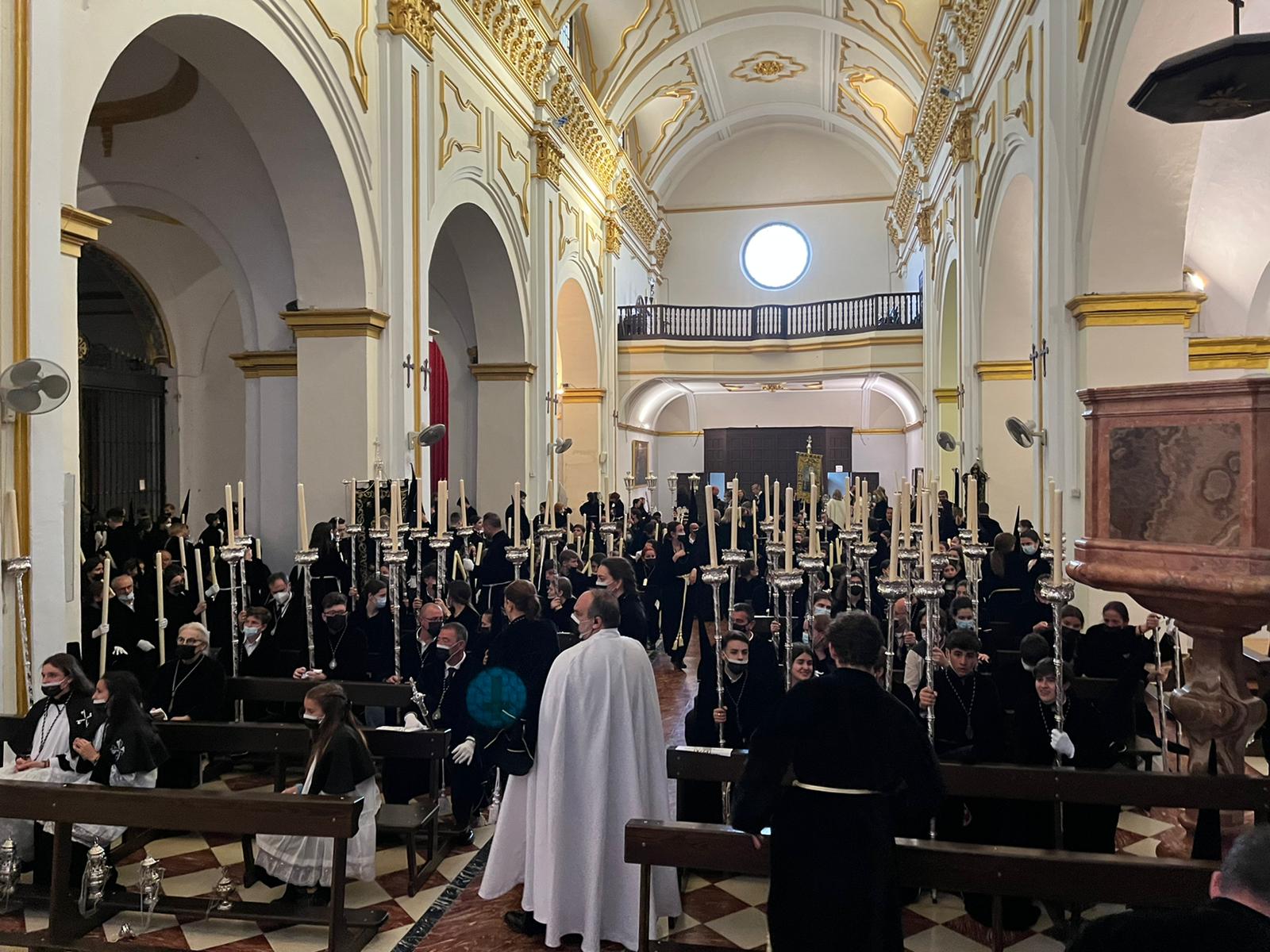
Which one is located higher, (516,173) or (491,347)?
(516,173)

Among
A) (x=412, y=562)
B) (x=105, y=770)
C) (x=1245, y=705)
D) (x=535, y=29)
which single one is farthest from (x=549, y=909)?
(x=535, y=29)

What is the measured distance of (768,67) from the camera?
21.7 meters

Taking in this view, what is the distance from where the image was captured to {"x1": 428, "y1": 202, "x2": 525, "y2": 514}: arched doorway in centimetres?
1391

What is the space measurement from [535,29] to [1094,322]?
9092mm

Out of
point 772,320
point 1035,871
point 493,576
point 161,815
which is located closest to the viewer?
point 1035,871

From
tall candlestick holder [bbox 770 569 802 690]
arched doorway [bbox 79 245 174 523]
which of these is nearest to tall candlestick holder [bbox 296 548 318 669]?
tall candlestick holder [bbox 770 569 802 690]

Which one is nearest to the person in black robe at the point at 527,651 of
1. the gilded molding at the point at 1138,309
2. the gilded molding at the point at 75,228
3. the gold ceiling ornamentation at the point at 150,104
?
the gilded molding at the point at 75,228

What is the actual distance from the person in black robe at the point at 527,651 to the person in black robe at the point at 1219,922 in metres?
2.85

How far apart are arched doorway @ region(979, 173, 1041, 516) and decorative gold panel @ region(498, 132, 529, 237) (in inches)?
254

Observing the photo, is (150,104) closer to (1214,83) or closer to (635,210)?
(1214,83)

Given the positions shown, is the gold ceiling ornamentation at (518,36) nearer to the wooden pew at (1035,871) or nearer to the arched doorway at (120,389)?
the arched doorway at (120,389)

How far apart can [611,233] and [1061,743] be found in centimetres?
1759

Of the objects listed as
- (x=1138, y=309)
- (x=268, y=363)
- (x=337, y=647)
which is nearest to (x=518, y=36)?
(x=268, y=363)

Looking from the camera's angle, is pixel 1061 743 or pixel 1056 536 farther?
pixel 1061 743
